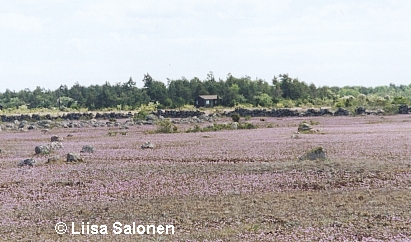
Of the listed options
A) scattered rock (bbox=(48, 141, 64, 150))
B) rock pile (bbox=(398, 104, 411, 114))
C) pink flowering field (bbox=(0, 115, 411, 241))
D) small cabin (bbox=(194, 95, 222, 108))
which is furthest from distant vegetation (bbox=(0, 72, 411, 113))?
pink flowering field (bbox=(0, 115, 411, 241))

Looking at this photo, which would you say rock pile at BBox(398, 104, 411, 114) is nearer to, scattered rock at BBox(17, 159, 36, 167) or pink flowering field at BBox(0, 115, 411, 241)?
pink flowering field at BBox(0, 115, 411, 241)

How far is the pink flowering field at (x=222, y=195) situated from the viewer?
546 inches

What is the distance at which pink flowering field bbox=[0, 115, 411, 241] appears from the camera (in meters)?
13.9

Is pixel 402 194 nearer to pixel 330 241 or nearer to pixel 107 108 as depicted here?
pixel 330 241

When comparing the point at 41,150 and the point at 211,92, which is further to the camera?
the point at 211,92

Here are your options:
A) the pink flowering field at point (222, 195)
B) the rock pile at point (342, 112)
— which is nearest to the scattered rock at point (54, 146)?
the pink flowering field at point (222, 195)

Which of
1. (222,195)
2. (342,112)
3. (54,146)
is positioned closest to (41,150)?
(54,146)

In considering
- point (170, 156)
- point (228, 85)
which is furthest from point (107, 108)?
point (170, 156)

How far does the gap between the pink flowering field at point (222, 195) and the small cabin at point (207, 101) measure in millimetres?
78540

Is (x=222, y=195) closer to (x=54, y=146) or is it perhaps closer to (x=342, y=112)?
(x=54, y=146)

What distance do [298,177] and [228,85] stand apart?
99124mm

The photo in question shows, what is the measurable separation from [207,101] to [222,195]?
301 ft

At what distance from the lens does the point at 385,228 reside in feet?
44.2

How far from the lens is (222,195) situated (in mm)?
18547
